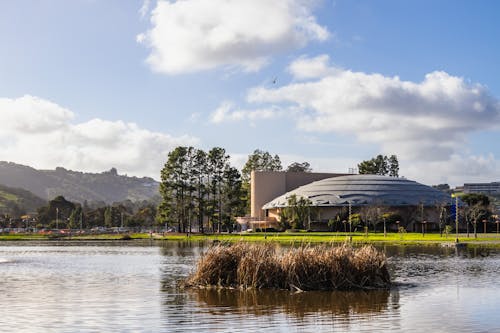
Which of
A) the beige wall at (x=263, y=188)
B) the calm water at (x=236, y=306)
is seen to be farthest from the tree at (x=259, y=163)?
the calm water at (x=236, y=306)

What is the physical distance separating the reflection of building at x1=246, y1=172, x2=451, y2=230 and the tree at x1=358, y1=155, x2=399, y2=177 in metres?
27.0

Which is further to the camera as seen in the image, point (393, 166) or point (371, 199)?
point (393, 166)

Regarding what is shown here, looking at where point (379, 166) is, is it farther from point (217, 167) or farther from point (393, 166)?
point (217, 167)

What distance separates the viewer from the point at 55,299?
2625cm

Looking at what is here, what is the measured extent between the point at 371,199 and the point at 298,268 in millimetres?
106614

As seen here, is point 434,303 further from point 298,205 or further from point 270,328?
point 298,205

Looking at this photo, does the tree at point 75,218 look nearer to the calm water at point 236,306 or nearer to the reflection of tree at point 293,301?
the calm water at point 236,306

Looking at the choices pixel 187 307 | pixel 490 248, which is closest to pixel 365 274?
pixel 187 307

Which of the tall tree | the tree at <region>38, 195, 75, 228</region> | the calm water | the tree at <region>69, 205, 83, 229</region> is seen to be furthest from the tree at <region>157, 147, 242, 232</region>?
the calm water

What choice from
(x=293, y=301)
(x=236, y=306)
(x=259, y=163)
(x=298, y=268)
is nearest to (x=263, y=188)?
(x=259, y=163)

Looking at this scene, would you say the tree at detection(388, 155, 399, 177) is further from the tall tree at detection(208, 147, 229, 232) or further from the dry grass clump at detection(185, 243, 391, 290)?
the dry grass clump at detection(185, 243, 391, 290)

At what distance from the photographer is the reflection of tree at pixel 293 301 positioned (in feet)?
74.3

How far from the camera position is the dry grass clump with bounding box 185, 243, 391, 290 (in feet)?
91.6

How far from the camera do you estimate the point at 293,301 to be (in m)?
24.8
